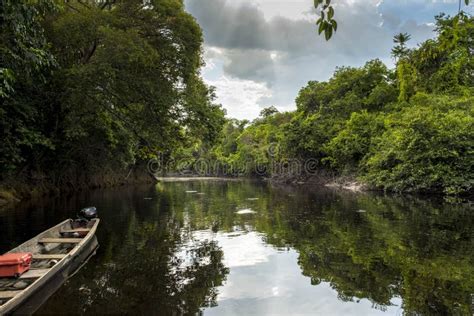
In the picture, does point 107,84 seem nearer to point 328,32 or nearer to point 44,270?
point 44,270

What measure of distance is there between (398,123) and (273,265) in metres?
25.7

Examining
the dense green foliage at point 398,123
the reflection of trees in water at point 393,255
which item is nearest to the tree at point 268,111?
the dense green foliage at point 398,123

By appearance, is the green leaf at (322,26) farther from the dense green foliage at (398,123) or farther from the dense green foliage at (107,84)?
the dense green foliage at (107,84)

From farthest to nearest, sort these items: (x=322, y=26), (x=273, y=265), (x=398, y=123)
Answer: (x=398, y=123), (x=273, y=265), (x=322, y=26)

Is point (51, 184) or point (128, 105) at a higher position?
point (128, 105)

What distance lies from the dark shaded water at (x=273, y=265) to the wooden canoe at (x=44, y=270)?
10.6 inches

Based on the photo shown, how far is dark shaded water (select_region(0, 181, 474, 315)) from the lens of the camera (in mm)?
6070

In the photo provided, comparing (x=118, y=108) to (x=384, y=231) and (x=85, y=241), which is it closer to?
(x=85, y=241)

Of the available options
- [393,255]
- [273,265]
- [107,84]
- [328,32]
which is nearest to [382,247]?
[393,255]

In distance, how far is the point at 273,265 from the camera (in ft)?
28.0

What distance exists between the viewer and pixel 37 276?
20.4 feet

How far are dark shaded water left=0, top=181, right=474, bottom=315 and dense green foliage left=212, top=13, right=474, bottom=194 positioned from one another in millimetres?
4404

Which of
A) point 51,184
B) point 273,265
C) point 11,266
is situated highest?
point 51,184

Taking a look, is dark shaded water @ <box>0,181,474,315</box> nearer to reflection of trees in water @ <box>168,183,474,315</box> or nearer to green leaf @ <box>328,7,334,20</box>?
reflection of trees in water @ <box>168,183,474,315</box>
